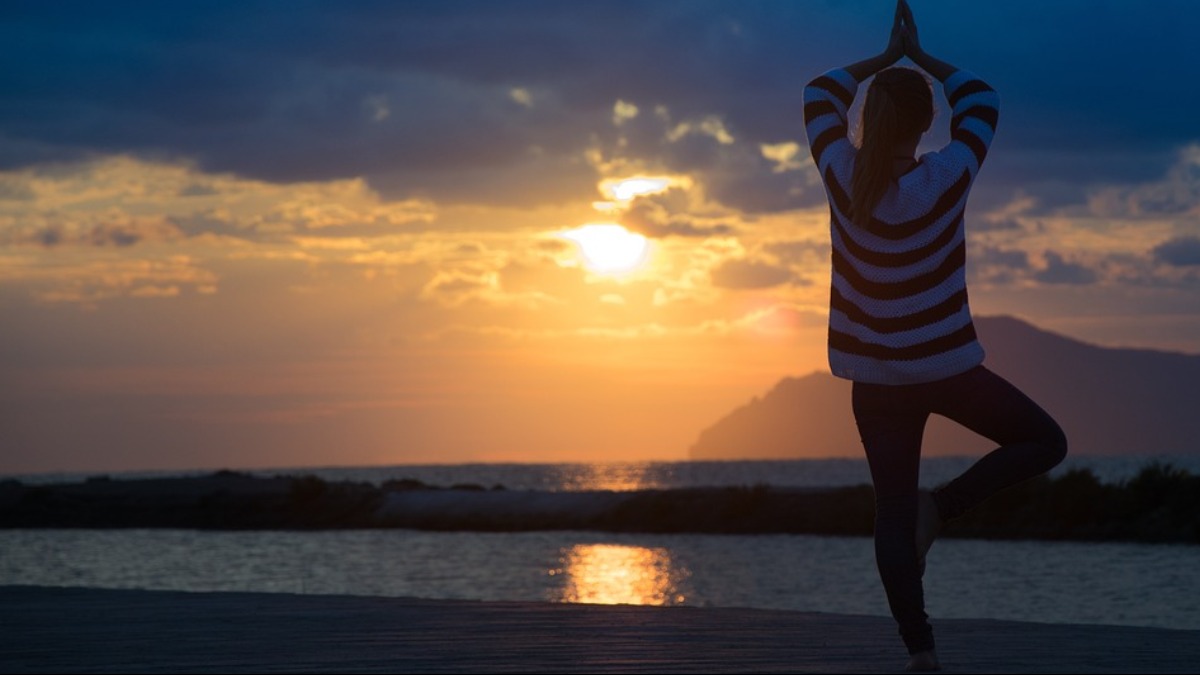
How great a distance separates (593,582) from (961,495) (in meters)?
17.6

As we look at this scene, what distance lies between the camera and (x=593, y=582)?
2220cm

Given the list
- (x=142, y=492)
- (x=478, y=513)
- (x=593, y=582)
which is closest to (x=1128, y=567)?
(x=593, y=582)

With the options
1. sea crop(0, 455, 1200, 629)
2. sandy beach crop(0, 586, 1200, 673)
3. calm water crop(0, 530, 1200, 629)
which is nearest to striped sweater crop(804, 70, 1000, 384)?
sandy beach crop(0, 586, 1200, 673)

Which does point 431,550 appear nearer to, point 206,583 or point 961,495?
point 206,583

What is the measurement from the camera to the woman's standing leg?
4.72m

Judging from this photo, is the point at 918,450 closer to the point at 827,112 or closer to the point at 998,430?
the point at 998,430

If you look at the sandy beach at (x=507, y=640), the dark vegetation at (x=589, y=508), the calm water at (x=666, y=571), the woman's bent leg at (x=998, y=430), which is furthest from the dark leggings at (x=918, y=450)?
the dark vegetation at (x=589, y=508)

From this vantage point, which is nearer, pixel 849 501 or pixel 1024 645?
pixel 1024 645

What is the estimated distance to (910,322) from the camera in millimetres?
4602

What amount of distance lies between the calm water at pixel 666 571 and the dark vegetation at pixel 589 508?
105 inches

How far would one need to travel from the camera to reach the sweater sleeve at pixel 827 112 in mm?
4875

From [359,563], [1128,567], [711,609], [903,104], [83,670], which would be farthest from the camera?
[359,563]

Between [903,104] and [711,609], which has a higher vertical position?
[903,104]

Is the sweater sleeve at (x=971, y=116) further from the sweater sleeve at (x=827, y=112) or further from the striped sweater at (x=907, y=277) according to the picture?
the sweater sleeve at (x=827, y=112)
